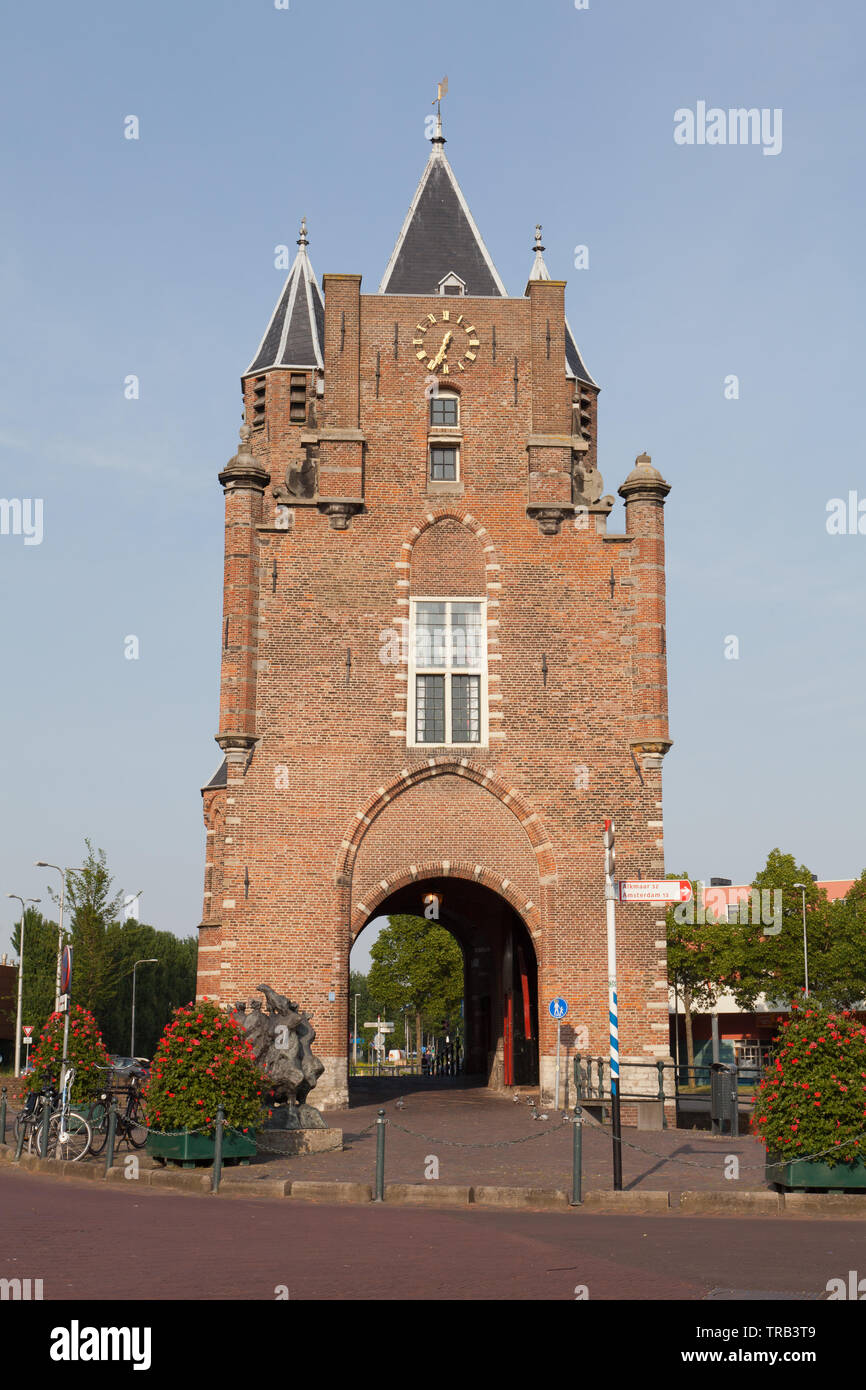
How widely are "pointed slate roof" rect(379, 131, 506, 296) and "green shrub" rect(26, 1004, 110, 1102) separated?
18192 millimetres

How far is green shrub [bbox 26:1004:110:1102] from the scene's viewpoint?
2191 centimetres

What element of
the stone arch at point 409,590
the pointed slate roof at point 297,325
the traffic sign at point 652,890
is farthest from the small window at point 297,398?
the traffic sign at point 652,890

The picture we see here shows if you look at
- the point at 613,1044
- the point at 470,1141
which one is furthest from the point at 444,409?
the point at 613,1044

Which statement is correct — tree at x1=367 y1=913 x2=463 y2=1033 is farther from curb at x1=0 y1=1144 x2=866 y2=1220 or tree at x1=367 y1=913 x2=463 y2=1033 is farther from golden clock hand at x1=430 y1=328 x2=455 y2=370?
curb at x1=0 y1=1144 x2=866 y2=1220

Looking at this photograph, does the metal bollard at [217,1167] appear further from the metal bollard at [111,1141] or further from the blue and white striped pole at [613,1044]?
the blue and white striped pole at [613,1044]

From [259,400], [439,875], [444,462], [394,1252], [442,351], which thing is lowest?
[394,1252]

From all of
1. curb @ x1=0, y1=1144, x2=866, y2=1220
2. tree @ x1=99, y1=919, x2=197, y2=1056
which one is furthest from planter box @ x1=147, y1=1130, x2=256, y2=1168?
tree @ x1=99, y1=919, x2=197, y2=1056

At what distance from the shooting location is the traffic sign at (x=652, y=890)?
16047 millimetres

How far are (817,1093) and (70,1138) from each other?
36.9ft

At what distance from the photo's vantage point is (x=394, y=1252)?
35.1 feet

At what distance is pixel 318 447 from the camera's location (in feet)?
98.5

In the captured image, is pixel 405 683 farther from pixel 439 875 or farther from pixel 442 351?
pixel 442 351
